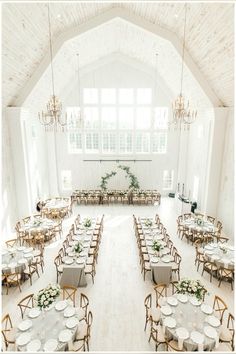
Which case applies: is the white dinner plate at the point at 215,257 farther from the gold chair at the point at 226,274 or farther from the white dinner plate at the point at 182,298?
the white dinner plate at the point at 182,298

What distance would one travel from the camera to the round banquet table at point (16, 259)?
797cm

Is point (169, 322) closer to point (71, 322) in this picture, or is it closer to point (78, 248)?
point (71, 322)

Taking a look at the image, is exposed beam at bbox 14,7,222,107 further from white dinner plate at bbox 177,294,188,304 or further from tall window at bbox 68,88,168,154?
white dinner plate at bbox 177,294,188,304

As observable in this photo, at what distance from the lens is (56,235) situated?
1191 centimetres

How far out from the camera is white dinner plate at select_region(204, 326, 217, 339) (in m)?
5.19

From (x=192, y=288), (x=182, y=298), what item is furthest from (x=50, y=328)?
(x=192, y=288)

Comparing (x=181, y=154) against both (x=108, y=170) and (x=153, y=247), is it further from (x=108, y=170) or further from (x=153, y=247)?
(x=153, y=247)

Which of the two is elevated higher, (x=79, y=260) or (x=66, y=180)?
(x=66, y=180)

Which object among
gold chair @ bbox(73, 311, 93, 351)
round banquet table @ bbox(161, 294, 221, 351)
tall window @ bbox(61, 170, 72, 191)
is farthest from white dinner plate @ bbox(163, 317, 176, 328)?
tall window @ bbox(61, 170, 72, 191)

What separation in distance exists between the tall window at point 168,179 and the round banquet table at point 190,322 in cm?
1239

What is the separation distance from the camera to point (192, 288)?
611 cm

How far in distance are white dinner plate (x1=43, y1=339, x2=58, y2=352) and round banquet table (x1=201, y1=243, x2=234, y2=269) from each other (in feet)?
18.8

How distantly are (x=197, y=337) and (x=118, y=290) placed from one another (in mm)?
3239

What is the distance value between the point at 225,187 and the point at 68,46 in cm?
1006
